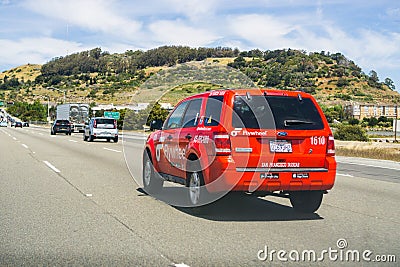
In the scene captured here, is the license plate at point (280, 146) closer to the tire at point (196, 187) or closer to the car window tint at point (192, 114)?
the tire at point (196, 187)

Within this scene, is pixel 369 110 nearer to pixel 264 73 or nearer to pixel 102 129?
pixel 264 73

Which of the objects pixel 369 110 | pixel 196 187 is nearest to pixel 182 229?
pixel 196 187

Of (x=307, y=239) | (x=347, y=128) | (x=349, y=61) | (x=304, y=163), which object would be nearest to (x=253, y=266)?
(x=307, y=239)

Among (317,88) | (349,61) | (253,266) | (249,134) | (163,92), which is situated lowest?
(253,266)

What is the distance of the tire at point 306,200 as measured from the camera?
9.13 meters

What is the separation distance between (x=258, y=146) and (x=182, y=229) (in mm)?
1725

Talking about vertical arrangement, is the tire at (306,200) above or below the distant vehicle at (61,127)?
below

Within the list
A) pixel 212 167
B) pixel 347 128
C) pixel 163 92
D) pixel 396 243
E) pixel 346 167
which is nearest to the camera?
pixel 396 243

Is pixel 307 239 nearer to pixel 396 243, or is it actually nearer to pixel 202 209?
pixel 396 243

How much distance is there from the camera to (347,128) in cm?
5566

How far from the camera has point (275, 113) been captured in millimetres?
8539

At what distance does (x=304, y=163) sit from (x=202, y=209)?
74.9 inches

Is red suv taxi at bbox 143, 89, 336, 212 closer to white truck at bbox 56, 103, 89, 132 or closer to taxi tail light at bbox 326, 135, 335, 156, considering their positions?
taxi tail light at bbox 326, 135, 335, 156

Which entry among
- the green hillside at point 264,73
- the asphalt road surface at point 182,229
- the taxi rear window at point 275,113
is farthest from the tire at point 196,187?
the green hillside at point 264,73
